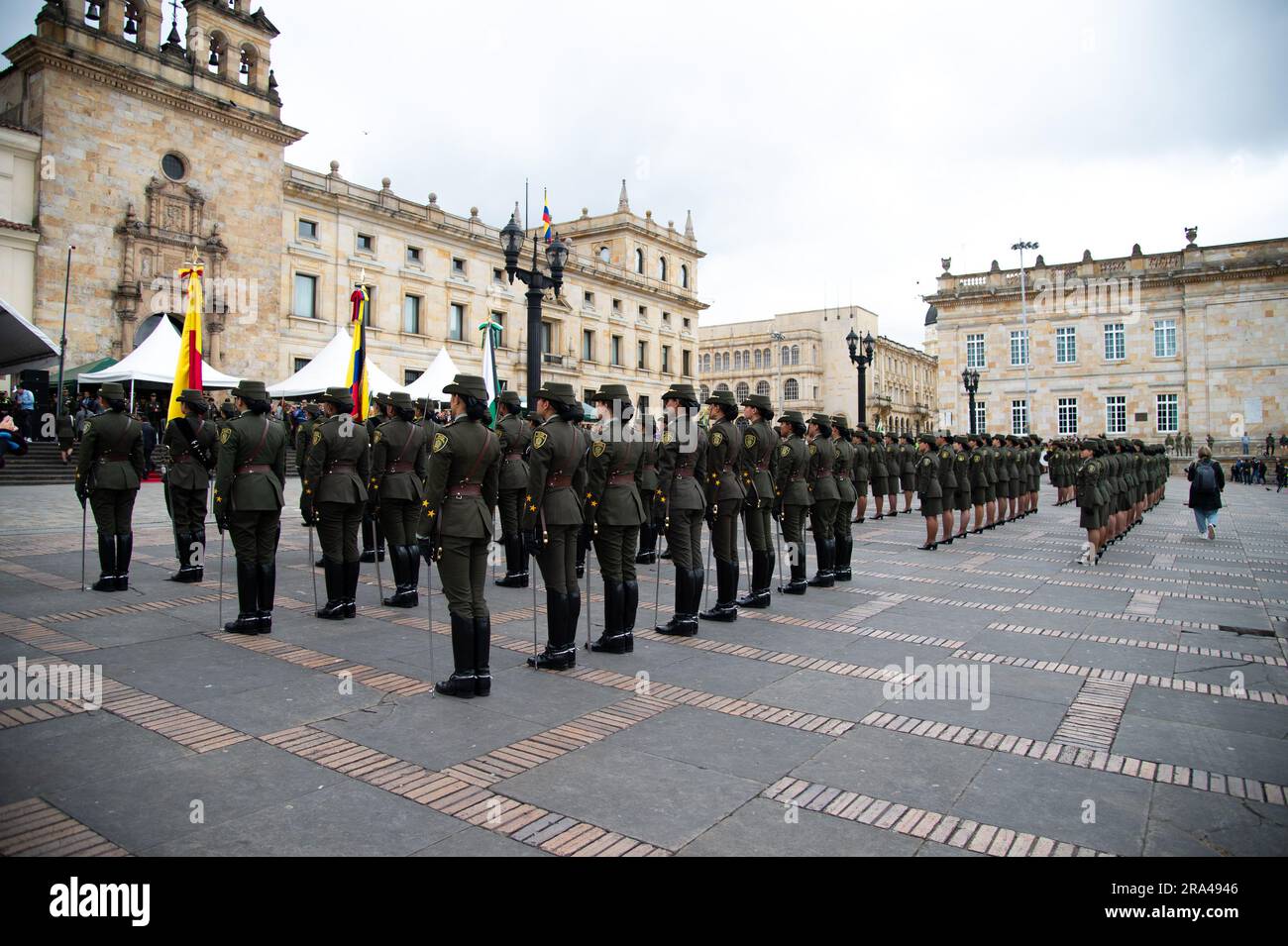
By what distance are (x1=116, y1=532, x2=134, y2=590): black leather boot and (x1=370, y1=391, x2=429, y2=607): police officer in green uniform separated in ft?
8.81

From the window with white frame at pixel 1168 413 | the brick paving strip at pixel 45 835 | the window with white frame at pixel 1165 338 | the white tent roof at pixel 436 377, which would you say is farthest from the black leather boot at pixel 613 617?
the window with white frame at pixel 1165 338

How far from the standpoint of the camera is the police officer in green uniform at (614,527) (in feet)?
22.1

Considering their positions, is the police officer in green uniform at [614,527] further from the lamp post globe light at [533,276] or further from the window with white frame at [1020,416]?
the window with white frame at [1020,416]

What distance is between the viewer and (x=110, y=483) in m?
8.68

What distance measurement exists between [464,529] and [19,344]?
4588 mm

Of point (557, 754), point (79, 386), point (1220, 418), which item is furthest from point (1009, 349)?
point (557, 754)

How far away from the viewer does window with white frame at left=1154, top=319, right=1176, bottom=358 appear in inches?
1763

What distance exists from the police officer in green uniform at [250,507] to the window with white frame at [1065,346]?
49.1 metres

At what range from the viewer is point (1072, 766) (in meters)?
4.45

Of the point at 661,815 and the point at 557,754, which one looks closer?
the point at 661,815

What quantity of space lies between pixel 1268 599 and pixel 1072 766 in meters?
7.33

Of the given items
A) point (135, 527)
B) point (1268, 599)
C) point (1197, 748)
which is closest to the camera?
point (1197, 748)
